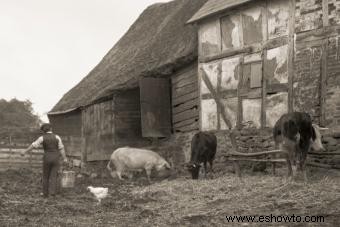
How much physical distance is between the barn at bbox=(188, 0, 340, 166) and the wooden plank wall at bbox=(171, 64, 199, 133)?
72cm

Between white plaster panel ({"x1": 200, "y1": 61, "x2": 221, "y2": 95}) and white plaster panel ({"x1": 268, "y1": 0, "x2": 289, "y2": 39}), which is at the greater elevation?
white plaster panel ({"x1": 268, "y1": 0, "x2": 289, "y2": 39})

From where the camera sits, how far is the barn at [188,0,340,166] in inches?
543

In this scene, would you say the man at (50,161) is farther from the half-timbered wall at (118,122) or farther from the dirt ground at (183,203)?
the half-timbered wall at (118,122)

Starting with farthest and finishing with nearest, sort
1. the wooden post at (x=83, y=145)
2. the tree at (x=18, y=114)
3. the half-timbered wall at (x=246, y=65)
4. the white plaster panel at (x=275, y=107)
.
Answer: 1. the tree at (x=18, y=114)
2. the wooden post at (x=83, y=145)
3. the half-timbered wall at (x=246, y=65)
4. the white plaster panel at (x=275, y=107)

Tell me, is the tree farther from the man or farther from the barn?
the man

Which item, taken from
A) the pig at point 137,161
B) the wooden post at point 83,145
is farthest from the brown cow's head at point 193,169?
the wooden post at point 83,145

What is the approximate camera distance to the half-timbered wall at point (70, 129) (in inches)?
1053

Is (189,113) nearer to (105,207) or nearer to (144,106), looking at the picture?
(144,106)

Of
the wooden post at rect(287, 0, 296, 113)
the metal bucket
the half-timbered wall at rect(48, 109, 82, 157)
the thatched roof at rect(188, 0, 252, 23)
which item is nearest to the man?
the metal bucket

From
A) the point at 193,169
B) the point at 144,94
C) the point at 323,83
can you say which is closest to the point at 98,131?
the point at 144,94

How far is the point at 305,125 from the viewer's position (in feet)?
41.4

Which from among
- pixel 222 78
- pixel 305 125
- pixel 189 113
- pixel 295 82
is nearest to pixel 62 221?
pixel 305 125

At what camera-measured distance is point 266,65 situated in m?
15.6

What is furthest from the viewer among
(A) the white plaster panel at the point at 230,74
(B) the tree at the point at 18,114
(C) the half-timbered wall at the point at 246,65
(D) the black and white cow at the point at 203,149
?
(B) the tree at the point at 18,114
